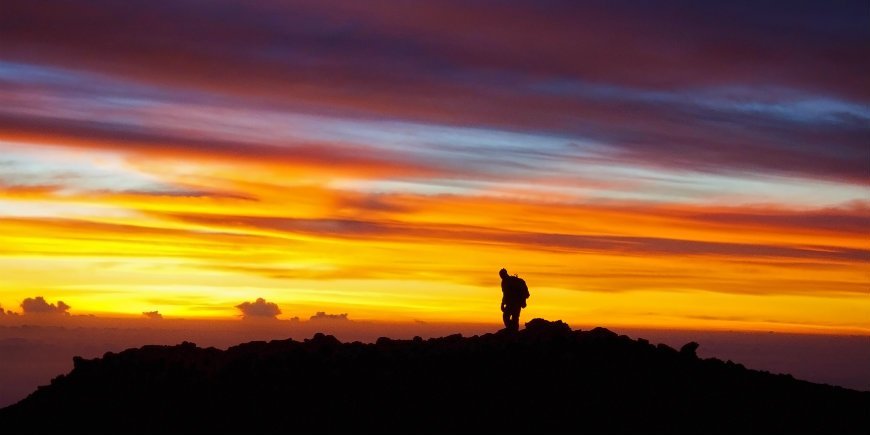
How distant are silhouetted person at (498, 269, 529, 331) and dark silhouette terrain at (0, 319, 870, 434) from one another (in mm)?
3299

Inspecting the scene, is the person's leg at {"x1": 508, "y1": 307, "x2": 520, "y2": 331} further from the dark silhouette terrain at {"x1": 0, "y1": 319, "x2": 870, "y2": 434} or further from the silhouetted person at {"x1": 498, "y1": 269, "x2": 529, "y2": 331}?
the dark silhouette terrain at {"x1": 0, "y1": 319, "x2": 870, "y2": 434}

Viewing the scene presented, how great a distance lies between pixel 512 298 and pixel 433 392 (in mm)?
9073

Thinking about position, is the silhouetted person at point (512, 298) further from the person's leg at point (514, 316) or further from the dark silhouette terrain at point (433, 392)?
the dark silhouette terrain at point (433, 392)

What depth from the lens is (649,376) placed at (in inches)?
1481

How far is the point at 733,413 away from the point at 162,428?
1830 cm

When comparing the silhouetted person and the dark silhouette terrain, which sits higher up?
the silhouetted person

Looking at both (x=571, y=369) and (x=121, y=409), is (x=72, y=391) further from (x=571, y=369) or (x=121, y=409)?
(x=571, y=369)

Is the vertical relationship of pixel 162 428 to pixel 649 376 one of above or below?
below

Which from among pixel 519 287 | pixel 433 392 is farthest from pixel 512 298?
pixel 433 392

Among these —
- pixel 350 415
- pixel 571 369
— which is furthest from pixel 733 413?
pixel 350 415

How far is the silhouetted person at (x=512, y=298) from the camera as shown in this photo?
142 feet

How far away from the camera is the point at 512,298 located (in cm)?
4359

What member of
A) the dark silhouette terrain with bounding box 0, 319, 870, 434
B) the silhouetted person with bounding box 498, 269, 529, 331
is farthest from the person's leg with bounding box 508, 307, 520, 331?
the dark silhouette terrain with bounding box 0, 319, 870, 434

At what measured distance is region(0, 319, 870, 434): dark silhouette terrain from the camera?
34094 millimetres
